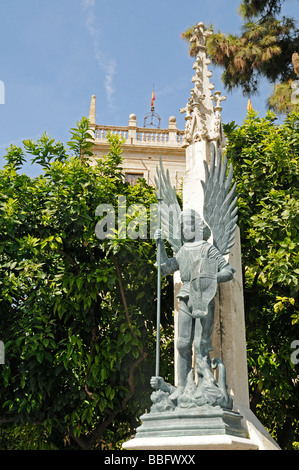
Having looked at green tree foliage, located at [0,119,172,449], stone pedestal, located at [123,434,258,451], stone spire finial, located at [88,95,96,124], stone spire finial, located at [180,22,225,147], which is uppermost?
stone spire finial, located at [88,95,96,124]

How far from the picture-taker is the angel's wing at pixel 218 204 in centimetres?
682

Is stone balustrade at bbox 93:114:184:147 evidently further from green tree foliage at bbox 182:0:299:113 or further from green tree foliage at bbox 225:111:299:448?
green tree foliage at bbox 225:111:299:448

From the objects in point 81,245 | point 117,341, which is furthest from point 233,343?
point 81,245

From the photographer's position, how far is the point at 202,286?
6.27 metres

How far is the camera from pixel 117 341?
866 centimetres

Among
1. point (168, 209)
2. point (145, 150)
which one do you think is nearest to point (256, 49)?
point (145, 150)

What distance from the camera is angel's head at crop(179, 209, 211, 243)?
6.67m

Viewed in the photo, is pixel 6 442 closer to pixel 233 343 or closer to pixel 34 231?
pixel 34 231

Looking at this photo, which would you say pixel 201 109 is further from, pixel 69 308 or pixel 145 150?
pixel 145 150

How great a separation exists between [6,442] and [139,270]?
674cm

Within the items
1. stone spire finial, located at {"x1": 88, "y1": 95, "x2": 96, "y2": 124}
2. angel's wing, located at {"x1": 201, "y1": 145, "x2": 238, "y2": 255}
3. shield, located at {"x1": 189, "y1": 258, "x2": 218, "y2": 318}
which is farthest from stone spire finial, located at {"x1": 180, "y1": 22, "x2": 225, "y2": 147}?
stone spire finial, located at {"x1": 88, "y1": 95, "x2": 96, "y2": 124}

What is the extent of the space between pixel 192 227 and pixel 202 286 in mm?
810

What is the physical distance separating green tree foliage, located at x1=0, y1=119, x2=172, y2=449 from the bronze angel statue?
1879 mm

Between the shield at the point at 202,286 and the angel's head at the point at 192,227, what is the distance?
0.40m
